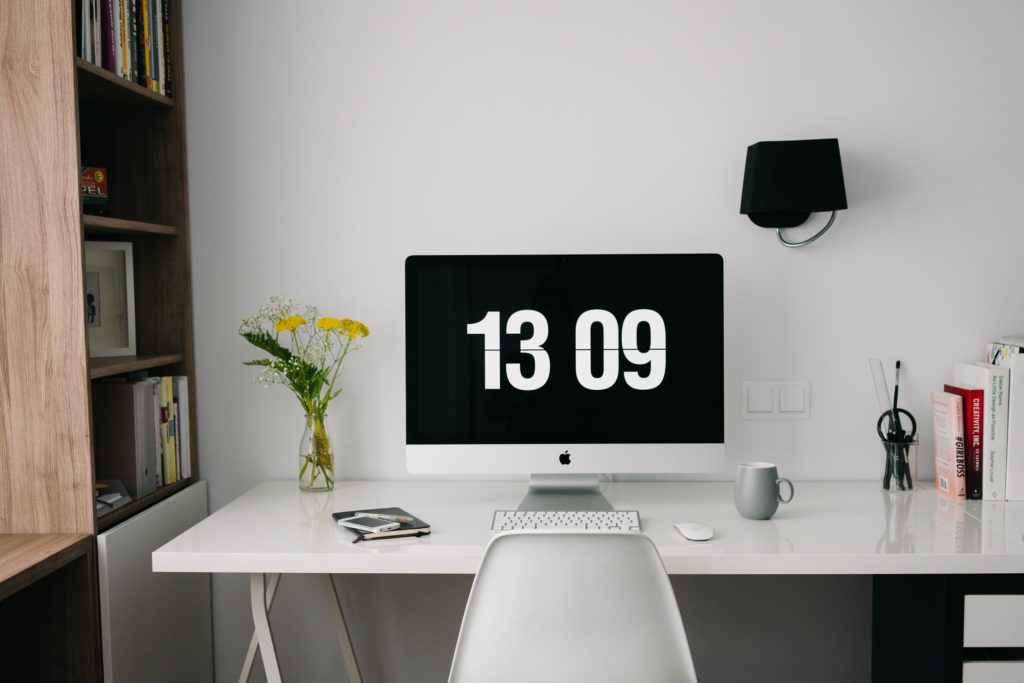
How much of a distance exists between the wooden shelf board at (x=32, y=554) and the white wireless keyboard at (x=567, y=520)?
32.3 inches

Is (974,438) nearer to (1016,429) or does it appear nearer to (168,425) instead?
(1016,429)

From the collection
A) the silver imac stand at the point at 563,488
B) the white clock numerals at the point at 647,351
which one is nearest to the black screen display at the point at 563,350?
the white clock numerals at the point at 647,351

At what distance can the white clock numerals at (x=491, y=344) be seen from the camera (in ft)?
6.37

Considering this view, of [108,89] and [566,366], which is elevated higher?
[108,89]

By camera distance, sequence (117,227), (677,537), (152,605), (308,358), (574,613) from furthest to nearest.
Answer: (308,358)
(152,605)
(117,227)
(677,537)
(574,613)

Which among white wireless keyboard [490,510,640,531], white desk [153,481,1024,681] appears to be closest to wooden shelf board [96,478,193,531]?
white desk [153,481,1024,681]

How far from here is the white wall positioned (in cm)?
215

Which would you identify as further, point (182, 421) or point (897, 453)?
point (182, 421)

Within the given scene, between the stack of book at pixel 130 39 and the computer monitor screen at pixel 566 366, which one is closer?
the stack of book at pixel 130 39

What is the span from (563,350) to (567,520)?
398mm

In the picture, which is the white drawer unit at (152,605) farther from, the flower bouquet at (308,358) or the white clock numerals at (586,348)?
the white clock numerals at (586,348)

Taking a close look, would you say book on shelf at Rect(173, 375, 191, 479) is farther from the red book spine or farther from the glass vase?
the red book spine

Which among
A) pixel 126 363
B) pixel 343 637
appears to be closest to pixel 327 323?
pixel 126 363

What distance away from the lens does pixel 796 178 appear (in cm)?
204
